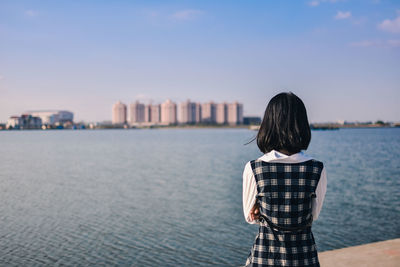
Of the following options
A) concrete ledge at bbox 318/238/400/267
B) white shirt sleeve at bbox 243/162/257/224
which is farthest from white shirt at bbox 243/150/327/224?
concrete ledge at bbox 318/238/400/267

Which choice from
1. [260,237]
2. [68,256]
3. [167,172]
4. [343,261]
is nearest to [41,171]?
[167,172]

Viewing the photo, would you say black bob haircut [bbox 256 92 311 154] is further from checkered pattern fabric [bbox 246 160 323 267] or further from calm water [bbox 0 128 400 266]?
calm water [bbox 0 128 400 266]

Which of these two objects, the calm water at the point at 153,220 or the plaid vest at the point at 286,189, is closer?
the plaid vest at the point at 286,189

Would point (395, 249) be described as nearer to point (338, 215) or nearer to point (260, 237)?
point (260, 237)

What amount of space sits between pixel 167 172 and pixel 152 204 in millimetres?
10787

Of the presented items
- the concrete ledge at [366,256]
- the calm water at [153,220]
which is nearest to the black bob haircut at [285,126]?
the concrete ledge at [366,256]

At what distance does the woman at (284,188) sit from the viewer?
194 cm

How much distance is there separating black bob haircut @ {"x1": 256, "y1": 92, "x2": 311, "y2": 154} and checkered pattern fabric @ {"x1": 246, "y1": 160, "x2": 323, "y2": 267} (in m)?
0.12

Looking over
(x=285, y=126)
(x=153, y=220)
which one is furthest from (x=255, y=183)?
(x=153, y=220)

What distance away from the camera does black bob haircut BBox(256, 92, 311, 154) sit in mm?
2006

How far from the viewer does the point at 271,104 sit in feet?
6.80

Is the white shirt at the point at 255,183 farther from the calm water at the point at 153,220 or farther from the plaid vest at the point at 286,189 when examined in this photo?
the calm water at the point at 153,220

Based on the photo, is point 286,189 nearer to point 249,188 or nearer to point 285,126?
point 249,188

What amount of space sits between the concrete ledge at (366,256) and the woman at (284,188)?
129 inches
